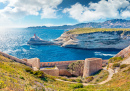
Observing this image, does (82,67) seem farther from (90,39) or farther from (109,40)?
(109,40)

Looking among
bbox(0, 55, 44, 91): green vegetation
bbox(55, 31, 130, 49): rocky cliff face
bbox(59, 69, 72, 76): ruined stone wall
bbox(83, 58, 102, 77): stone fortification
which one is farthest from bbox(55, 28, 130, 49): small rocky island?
bbox(0, 55, 44, 91): green vegetation

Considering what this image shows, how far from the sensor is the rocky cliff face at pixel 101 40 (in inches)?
3952

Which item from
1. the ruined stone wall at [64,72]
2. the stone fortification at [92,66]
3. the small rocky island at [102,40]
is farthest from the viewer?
the small rocky island at [102,40]

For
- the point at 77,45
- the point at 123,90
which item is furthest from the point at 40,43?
the point at 123,90

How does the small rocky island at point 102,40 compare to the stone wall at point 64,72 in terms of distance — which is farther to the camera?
the small rocky island at point 102,40

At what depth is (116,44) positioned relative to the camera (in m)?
102

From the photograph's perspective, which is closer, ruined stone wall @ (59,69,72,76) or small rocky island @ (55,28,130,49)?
ruined stone wall @ (59,69,72,76)

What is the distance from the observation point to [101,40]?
103m

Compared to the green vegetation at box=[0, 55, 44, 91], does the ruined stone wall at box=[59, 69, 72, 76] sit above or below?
below

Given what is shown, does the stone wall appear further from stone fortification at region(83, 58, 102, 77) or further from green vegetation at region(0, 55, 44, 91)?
green vegetation at region(0, 55, 44, 91)

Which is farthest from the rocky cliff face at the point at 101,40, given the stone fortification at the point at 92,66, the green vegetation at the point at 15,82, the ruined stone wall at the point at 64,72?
the green vegetation at the point at 15,82

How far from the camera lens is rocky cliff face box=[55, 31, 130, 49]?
100 m

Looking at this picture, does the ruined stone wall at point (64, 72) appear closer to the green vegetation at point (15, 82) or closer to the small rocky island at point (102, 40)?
the green vegetation at point (15, 82)

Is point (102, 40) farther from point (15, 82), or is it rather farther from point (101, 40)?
point (15, 82)
